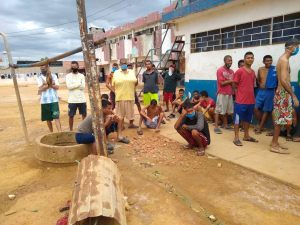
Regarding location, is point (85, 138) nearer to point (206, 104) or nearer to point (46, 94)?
point (46, 94)

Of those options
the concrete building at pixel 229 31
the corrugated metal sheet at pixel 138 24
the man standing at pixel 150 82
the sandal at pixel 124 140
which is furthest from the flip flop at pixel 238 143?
the corrugated metal sheet at pixel 138 24

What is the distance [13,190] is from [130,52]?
2285cm

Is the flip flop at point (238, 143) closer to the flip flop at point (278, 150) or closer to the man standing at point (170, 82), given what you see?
the flip flop at point (278, 150)

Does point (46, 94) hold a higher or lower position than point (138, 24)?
lower

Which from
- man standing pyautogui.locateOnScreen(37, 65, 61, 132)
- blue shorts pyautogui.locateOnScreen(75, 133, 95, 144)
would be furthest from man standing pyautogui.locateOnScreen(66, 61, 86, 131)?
blue shorts pyautogui.locateOnScreen(75, 133, 95, 144)

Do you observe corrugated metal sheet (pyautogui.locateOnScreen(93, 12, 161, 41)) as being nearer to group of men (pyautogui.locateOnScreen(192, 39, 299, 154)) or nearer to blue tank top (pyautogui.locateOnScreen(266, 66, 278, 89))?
group of men (pyautogui.locateOnScreen(192, 39, 299, 154))

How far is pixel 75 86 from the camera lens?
19.3 ft

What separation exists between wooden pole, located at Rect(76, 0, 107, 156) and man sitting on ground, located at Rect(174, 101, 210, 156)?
177cm

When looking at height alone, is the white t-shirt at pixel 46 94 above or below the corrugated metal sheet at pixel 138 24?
below

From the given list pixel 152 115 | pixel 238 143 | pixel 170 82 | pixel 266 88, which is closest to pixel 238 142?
pixel 238 143

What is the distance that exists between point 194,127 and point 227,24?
3940 mm

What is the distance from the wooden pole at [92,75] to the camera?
3228mm

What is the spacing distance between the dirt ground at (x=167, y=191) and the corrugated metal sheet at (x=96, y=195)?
36cm

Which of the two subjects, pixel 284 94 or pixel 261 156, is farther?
pixel 261 156
